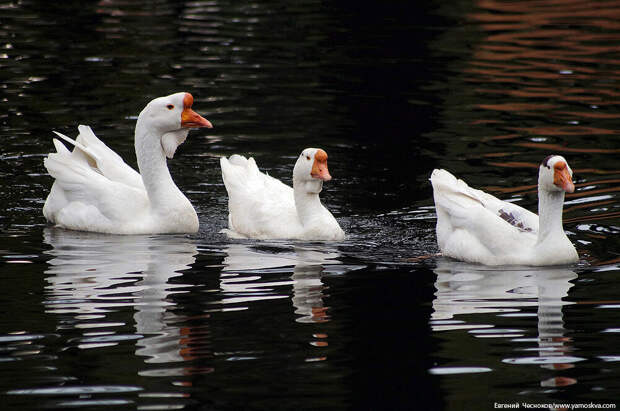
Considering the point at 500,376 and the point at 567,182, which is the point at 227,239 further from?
the point at 500,376

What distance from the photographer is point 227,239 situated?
42.7 ft

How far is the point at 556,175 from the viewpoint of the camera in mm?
11133

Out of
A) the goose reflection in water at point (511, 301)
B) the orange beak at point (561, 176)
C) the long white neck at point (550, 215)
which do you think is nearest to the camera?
the goose reflection in water at point (511, 301)

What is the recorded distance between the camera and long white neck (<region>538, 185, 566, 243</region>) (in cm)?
1122

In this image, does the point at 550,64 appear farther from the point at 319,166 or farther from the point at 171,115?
the point at 171,115

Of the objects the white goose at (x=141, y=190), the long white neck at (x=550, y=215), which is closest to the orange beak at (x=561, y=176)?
the long white neck at (x=550, y=215)

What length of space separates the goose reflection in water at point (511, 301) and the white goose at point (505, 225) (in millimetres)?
135

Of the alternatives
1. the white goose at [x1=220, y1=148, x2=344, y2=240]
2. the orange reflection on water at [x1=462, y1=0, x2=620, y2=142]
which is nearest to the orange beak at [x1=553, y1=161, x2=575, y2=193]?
the white goose at [x1=220, y1=148, x2=344, y2=240]

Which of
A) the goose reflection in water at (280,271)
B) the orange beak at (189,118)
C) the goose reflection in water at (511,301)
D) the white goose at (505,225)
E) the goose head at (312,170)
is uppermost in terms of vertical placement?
the orange beak at (189,118)

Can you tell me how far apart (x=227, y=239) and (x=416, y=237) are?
2.15 m

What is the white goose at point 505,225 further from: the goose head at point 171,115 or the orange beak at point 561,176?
the goose head at point 171,115

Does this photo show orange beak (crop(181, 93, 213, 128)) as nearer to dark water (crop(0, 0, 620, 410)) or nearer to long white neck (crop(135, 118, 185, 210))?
long white neck (crop(135, 118, 185, 210))

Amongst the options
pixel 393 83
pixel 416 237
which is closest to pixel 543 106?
pixel 393 83

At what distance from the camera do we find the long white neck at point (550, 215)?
11.2 m
